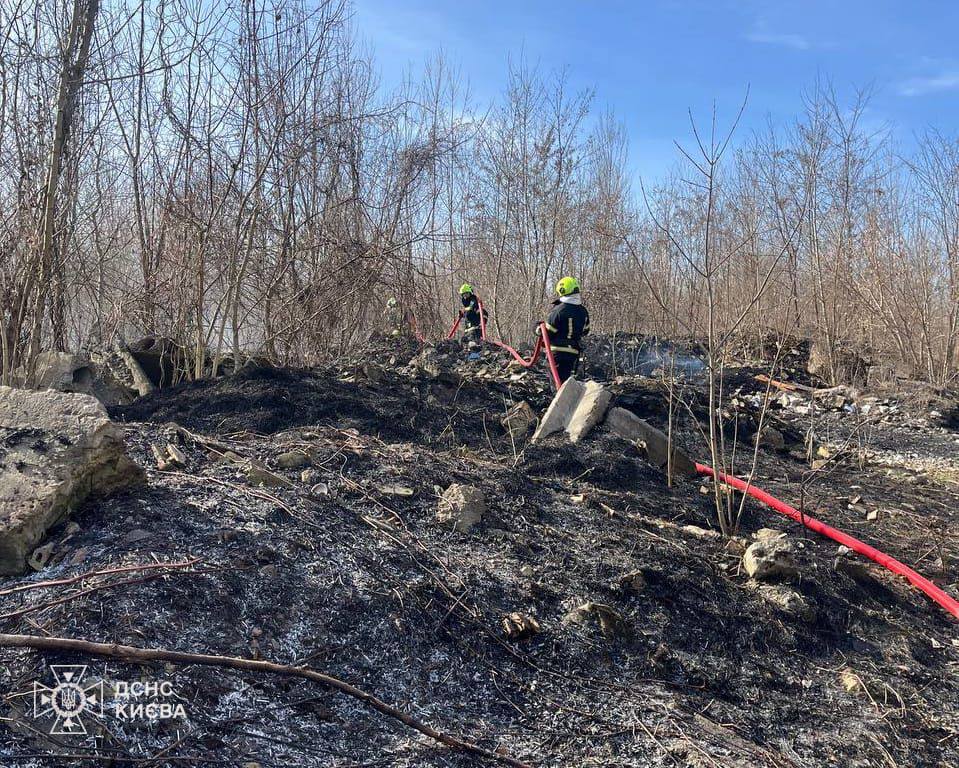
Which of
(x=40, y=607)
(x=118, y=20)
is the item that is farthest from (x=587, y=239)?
(x=40, y=607)

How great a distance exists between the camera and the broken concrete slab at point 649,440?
5004 mm

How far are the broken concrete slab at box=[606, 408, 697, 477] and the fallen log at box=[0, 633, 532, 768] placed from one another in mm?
3187

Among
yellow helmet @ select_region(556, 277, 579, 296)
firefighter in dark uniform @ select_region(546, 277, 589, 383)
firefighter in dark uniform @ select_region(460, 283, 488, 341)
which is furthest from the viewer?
firefighter in dark uniform @ select_region(460, 283, 488, 341)

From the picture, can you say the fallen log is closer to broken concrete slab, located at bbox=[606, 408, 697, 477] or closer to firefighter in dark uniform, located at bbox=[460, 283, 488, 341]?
broken concrete slab, located at bbox=[606, 408, 697, 477]

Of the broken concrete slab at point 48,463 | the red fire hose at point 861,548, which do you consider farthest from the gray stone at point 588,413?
the broken concrete slab at point 48,463

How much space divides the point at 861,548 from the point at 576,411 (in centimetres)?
225

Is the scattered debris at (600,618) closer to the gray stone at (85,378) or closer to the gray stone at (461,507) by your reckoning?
the gray stone at (461,507)

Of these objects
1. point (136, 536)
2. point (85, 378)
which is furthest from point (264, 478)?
point (85, 378)

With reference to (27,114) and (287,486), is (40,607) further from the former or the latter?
(27,114)

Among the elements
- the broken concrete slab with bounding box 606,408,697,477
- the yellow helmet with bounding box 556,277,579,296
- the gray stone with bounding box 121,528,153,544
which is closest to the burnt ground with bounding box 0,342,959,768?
the gray stone with bounding box 121,528,153,544

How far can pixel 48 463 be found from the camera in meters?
Result: 2.68

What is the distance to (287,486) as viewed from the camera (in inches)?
132

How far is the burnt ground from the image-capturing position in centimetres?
209

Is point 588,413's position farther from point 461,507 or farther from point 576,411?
point 461,507
